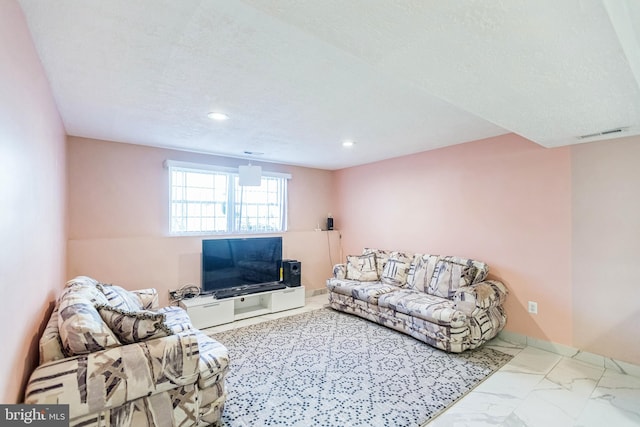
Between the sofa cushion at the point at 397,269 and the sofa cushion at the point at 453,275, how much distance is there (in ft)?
1.56

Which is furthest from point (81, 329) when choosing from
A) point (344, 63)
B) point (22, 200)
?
point (344, 63)

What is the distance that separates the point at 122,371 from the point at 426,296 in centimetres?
314

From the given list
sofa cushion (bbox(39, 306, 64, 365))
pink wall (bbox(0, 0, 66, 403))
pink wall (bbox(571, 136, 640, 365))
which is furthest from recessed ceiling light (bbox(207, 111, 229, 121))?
pink wall (bbox(571, 136, 640, 365))

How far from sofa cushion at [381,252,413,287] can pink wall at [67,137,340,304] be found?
274 centimetres

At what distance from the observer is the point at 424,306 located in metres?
3.26

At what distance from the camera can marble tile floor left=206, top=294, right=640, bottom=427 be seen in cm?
203

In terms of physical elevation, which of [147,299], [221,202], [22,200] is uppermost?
[221,202]

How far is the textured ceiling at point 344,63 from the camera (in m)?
1.13

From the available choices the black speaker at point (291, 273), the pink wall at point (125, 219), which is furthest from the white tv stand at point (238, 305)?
the pink wall at point (125, 219)

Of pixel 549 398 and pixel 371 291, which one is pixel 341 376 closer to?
pixel 371 291

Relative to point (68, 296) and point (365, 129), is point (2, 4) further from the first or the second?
point (365, 129)

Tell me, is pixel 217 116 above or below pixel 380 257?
above

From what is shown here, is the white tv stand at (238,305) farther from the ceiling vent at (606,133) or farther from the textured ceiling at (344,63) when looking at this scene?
the ceiling vent at (606,133)

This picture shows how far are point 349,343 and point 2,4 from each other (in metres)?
3.49
